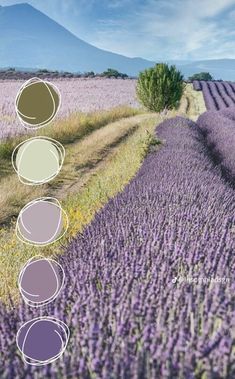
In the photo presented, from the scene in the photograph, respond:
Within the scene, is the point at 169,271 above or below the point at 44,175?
below

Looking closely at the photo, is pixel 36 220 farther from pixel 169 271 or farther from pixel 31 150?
pixel 169 271

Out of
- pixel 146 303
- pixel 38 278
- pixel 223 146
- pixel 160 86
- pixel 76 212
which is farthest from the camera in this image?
pixel 160 86

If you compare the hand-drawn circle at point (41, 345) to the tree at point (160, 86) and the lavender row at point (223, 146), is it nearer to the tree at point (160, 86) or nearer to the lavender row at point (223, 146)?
the lavender row at point (223, 146)

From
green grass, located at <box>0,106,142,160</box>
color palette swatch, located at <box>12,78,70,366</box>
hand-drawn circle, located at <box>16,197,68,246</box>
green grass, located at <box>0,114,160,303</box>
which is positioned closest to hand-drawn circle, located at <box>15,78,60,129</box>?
color palette swatch, located at <box>12,78,70,366</box>

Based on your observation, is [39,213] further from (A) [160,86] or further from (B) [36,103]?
(A) [160,86]

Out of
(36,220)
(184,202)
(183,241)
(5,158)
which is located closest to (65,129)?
(5,158)

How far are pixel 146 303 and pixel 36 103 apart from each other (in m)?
0.74

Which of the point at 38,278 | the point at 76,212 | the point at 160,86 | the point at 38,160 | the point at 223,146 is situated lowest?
the point at 76,212

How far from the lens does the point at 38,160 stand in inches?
54.3

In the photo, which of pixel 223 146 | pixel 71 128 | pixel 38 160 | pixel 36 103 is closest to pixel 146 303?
pixel 38 160

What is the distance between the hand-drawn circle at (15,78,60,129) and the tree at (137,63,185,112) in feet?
68.9

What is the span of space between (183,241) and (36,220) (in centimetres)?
133

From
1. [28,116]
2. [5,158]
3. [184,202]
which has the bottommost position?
[5,158]

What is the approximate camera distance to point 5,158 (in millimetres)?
8797
